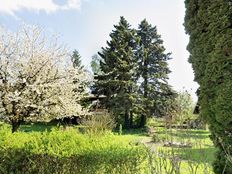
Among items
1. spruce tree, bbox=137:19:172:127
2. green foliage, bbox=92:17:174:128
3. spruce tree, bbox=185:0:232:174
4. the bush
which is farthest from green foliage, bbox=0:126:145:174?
spruce tree, bbox=137:19:172:127

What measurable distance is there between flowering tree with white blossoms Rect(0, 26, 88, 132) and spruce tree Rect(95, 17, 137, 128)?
17161mm

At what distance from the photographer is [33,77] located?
13992mm

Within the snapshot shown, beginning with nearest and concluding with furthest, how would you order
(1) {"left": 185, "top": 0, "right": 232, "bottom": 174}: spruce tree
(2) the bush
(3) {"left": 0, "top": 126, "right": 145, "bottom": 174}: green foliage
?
1. (1) {"left": 185, "top": 0, "right": 232, "bottom": 174}: spruce tree
2. (3) {"left": 0, "top": 126, "right": 145, "bottom": 174}: green foliage
3. (2) the bush

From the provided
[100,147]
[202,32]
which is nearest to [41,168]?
[100,147]

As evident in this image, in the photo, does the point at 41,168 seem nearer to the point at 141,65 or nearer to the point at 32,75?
the point at 32,75

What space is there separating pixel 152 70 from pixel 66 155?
104 feet

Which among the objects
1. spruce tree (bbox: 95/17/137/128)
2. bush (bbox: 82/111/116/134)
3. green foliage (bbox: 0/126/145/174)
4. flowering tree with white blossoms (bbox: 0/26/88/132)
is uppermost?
spruce tree (bbox: 95/17/137/128)

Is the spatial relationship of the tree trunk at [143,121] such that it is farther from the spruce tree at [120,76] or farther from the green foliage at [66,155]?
the green foliage at [66,155]

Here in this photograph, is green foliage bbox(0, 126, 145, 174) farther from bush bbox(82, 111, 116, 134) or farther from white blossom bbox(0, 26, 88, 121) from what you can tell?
white blossom bbox(0, 26, 88, 121)

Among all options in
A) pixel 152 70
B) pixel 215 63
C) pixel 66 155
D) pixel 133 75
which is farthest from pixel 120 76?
pixel 215 63

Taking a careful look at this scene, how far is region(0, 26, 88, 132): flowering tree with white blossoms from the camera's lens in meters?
13.5

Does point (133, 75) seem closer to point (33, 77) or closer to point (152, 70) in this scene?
point (152, 70)

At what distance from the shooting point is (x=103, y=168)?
6598 millimetres

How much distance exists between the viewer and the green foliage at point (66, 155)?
6.61 meters
